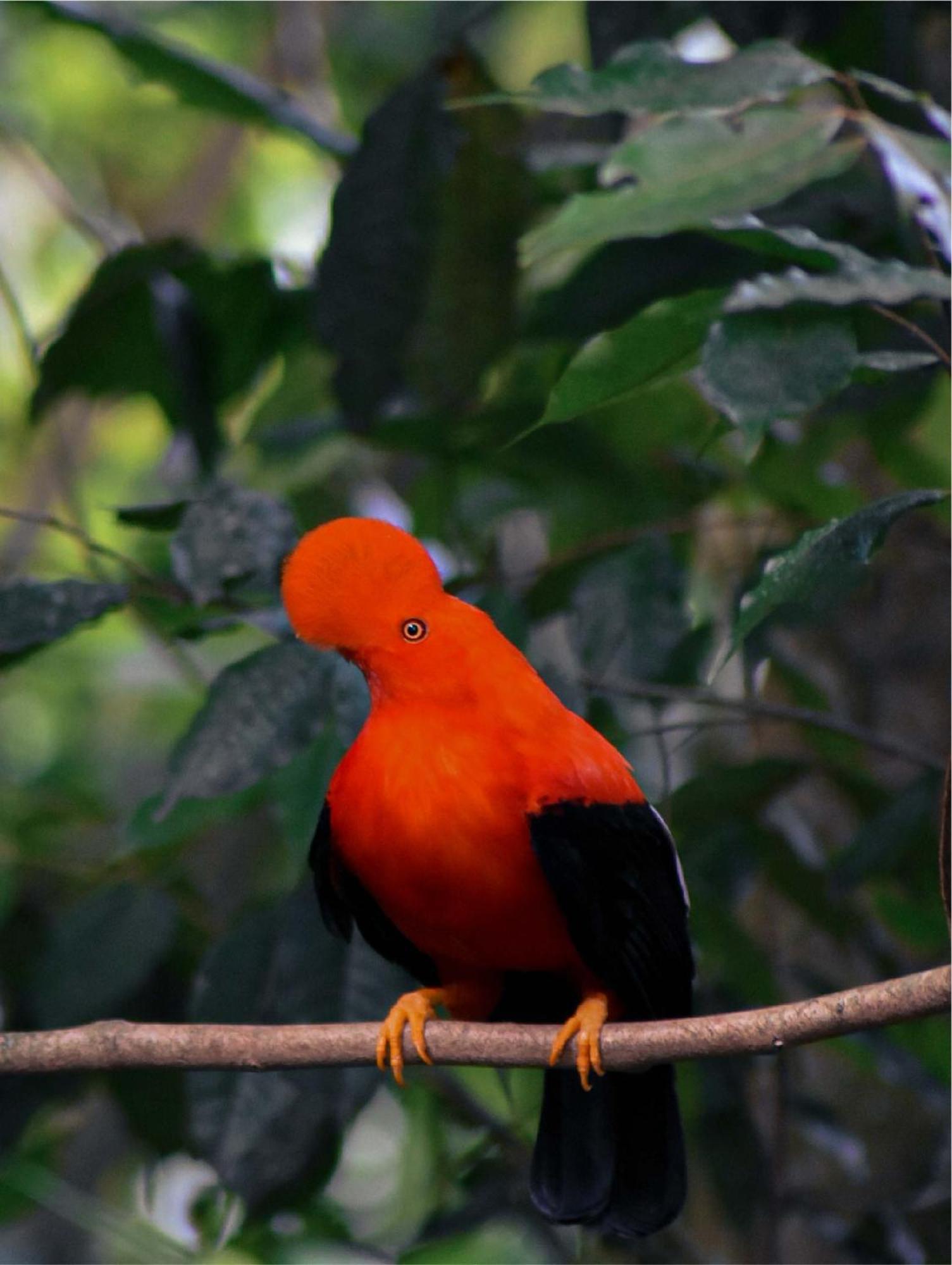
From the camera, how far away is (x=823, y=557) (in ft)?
4.07

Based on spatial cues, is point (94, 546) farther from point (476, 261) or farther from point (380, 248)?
point (476, 261)

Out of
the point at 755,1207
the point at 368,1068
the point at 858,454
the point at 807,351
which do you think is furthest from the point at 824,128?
the point at 755,1207

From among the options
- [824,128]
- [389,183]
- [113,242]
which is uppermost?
[824,128]

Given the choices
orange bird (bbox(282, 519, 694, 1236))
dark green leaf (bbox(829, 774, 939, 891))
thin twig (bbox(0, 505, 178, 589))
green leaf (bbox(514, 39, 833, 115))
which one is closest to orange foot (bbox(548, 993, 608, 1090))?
orange bird (bbox(282, 519, 694, 1236))

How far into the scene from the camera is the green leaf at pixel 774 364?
127cm

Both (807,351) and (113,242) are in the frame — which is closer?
(807,351)

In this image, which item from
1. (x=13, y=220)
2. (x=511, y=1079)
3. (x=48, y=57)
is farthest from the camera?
(x=13, y=220)

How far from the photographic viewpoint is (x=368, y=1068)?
5.66 feet

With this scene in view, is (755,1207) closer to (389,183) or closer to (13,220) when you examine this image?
(389,183)

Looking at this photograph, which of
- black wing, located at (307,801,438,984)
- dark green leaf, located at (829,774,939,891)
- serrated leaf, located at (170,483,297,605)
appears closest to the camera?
black wing, located at (307,801,438,984)

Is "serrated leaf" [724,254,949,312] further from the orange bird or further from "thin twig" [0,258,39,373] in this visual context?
"thin twig" [0,258,39,373]

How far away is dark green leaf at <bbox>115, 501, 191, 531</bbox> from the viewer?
1661mm

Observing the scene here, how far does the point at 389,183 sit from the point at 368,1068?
1141mm

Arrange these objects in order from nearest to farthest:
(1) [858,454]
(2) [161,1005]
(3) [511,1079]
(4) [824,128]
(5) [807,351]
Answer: (5) [807,351] → (4) [824,128] → (2) [161,1005] → (3) [511,1079] → (1) [858,454]
